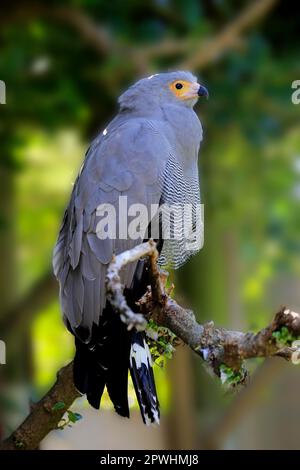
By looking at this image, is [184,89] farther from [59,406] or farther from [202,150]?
[202,150]

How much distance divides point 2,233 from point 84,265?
3403 mm

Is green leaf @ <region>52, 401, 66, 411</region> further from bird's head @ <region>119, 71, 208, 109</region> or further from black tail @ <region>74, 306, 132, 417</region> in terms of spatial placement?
bird's head @ <region>119, 71, 208, 109</region>

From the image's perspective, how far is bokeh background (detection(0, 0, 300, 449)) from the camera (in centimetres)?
616

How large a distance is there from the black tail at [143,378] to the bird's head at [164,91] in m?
1.18

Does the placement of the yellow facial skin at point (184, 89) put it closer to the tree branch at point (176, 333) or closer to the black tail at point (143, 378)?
the tree branch at point (176, 333)

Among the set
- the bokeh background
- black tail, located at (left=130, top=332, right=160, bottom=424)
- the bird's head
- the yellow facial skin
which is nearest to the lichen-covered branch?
black tail, located at (left=130, top=332, right=160, bottom=424)

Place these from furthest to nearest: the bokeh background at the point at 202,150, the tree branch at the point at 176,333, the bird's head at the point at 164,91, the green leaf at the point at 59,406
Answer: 1. the bokeh background at the point at 202,150
2. the bird's head at the point at 164,91
3. the green leaf at the point at 59,406
4. the tree branch at the point at 176,333

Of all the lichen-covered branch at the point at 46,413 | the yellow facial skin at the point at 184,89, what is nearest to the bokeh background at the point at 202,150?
the yellow facial skin at the point at 184,89

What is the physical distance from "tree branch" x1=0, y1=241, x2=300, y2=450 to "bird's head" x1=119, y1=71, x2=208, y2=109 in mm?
1065

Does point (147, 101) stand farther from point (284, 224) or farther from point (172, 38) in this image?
point (284, 224)

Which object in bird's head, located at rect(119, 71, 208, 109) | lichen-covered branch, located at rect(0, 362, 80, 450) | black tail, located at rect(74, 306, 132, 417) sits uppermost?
bird's head, located at rect(119, 71, 208, 109)

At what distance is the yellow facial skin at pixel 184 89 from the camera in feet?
13.6

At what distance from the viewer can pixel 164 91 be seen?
4.11 meters
